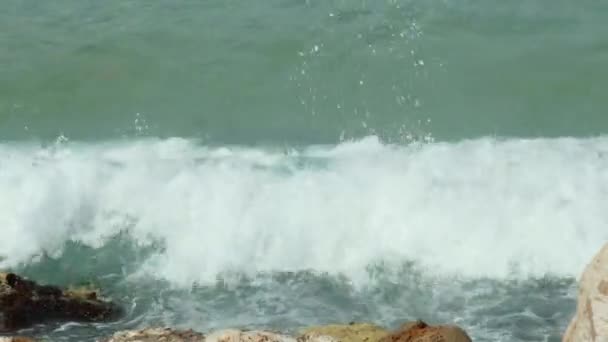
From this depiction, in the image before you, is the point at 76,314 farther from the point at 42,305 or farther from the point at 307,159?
the point at 307,159

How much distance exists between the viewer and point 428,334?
7422 mm

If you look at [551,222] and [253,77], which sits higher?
[253,77]

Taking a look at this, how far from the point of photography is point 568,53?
18016 millimetres

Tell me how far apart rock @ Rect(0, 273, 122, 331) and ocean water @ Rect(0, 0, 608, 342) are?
8.0 inches

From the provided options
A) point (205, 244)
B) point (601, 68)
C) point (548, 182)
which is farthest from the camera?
point (601, 68)

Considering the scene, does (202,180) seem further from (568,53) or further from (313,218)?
(568,53)

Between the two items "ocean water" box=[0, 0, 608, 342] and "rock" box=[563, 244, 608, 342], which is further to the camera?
"ocean water" box=[0, 0, 608, 342]

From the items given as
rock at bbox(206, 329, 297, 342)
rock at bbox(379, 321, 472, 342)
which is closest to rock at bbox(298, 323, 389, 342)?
rock at bbox(379, 321, 472, 342)

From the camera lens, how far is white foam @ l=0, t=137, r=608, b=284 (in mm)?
12070

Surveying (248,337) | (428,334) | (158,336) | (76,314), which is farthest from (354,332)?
(76,314)

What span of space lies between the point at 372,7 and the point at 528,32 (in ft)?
10.3

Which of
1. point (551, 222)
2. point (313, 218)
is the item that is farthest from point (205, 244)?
point (551, 222)

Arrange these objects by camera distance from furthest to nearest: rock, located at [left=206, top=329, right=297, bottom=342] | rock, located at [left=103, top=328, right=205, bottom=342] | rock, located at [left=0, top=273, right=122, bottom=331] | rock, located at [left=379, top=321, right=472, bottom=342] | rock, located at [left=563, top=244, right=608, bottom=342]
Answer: rock, located at [left=0, top=273, right=122, bottom=331] < rock, located at [left=379, top=321, right=472, bottom=342] < rock, located at [left=103, top=328, right=205, bottom=342] < rock, located at [left=206, top=329, right=297, bottom=342] < rock, located at [left=563, top=244, right=608, bottom=342]

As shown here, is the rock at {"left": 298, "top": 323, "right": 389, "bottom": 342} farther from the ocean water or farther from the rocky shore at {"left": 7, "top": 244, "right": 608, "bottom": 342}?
the ocean water
